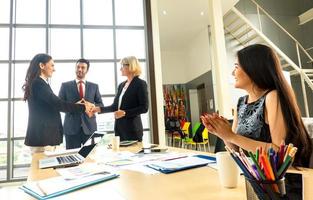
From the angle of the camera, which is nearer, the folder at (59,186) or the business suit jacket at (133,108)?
the folder at (59,186)

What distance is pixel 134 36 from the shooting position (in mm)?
4184

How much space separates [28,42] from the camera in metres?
3.84

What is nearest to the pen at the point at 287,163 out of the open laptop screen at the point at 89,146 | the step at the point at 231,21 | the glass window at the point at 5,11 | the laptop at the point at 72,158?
the laptop at the point at 72,158

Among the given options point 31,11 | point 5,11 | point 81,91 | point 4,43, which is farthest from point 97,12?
point 81,91

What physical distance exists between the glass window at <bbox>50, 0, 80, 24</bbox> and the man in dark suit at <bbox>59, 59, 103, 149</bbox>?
147 cm

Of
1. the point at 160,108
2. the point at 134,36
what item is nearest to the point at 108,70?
the point at 134,36

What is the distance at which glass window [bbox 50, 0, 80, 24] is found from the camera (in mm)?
3961

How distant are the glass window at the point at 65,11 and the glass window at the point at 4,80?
983 mm

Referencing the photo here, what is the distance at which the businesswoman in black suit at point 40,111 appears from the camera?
2.04 metres

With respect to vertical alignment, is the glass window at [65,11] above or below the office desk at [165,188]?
above

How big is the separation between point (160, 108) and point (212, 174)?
122 inches

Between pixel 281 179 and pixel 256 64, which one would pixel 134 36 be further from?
pixel 281 179

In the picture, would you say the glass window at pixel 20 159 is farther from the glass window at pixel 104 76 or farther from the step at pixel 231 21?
the step at pixel 231 21

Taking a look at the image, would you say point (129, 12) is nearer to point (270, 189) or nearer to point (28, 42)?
point (28, 42)
